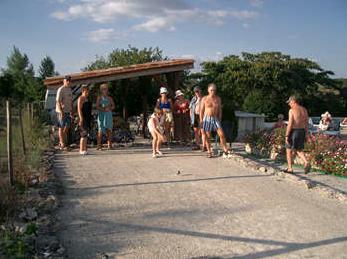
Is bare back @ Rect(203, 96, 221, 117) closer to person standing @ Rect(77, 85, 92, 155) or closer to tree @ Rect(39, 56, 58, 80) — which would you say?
person standing @ Rect(77, 85, 92, 155)

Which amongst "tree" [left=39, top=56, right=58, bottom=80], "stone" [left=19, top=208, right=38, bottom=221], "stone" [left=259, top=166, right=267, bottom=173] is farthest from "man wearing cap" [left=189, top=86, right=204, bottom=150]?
"tree" [left=39, top=56, right=58, bottom=80]

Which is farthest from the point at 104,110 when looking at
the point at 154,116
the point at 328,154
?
the point at 328,154

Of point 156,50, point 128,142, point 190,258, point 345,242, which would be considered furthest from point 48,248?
Answer: point 156,50

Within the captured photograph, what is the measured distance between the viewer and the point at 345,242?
5680mm

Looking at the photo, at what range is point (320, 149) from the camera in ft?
39.1

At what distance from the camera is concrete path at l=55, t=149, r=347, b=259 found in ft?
17.3

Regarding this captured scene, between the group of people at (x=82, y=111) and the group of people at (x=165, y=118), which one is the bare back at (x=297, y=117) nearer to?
the group of people at (x=165, y=118)

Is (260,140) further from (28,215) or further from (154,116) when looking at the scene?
(28,215)

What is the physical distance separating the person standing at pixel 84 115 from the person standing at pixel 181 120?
2.89 m

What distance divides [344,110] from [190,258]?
47.4m

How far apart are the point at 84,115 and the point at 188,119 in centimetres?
384

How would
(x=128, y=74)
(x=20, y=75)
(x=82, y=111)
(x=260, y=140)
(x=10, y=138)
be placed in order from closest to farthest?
(x=10, y=138) < (x=82, y=111) < (x=128, y=74) < (x=260, y=140) < (x=20, y=75)

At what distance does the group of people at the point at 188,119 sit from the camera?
1180cm

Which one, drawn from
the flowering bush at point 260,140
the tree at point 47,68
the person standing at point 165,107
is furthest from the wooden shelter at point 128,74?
the tree at point 47,68
